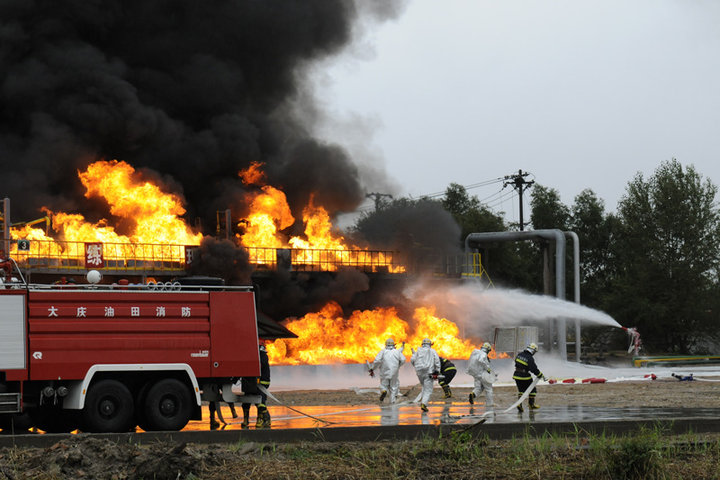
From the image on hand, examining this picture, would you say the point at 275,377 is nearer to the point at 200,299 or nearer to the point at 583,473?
the point at 200,299

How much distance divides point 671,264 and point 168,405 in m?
44.4

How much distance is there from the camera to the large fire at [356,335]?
129 feet

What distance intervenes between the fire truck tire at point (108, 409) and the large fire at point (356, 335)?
22965 mm

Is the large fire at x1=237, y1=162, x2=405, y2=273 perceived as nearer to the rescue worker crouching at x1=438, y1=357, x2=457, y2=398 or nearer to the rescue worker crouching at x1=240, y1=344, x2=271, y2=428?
the rescue worker crouching at x1=438, y1=357, x2=457, y2=398

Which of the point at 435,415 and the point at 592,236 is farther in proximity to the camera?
the point at 592,236

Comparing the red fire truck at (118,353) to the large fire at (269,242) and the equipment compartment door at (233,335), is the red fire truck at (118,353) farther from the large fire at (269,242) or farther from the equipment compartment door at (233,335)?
the large fire at (269,242)

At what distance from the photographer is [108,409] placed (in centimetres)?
1463

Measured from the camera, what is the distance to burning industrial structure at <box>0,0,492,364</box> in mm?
38688

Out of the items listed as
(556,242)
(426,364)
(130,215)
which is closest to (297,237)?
(130,215)

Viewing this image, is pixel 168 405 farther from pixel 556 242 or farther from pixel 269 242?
pixel 556 242

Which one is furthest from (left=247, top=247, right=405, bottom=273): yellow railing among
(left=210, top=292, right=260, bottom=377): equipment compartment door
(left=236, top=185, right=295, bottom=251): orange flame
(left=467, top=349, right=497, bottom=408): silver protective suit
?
(left=210, top=292, right=260, bottom=377): equipment compartment door

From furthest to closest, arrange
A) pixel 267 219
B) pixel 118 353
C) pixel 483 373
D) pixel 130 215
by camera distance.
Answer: pixel 267 219, pixel 130 215, pixel 483 373, pixel 118 353

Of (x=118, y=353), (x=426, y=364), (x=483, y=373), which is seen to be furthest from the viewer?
(x=483, y=373)

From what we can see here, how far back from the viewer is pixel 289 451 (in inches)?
424
